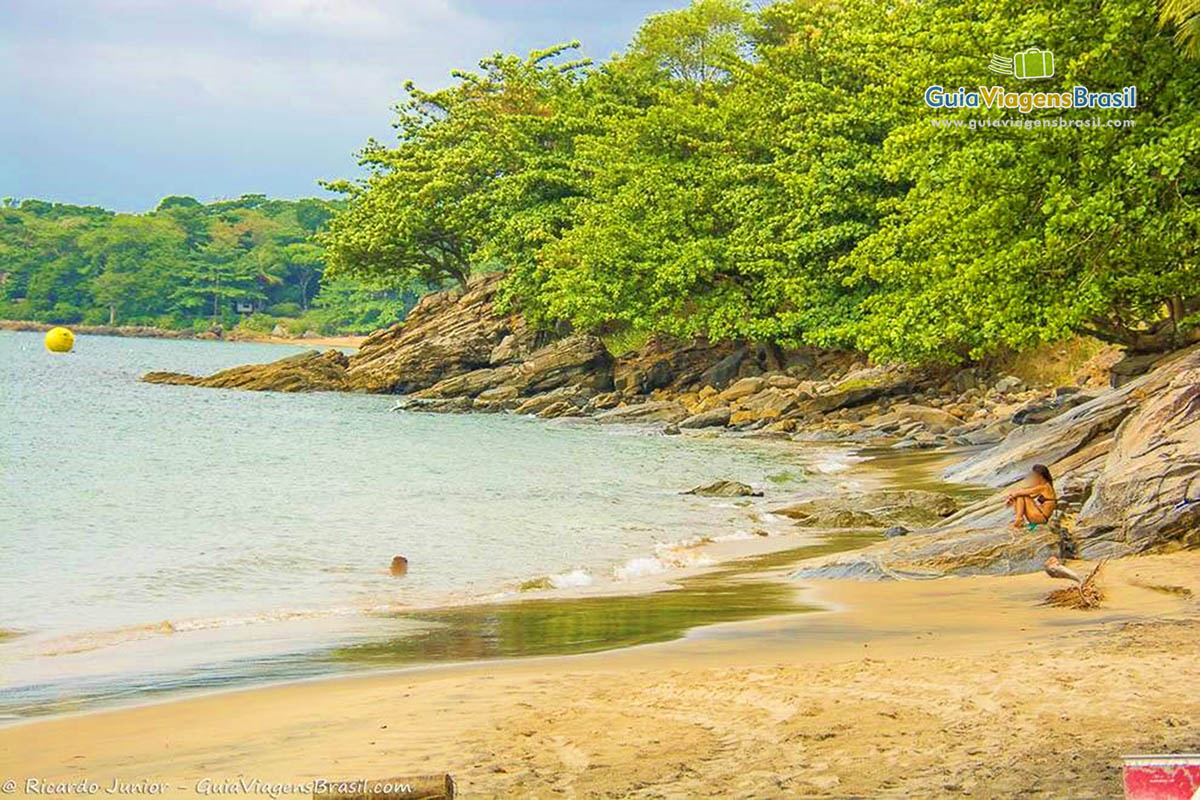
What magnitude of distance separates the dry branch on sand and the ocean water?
5869 mm

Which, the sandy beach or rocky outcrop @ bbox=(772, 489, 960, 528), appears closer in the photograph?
the sandy beach

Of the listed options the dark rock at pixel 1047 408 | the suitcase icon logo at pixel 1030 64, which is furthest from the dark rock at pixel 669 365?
the suitcase icon logo at pixel 1030 64

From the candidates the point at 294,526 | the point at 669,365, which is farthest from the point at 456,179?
the point at 294,526

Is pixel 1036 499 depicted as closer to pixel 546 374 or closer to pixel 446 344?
pixel 546 374

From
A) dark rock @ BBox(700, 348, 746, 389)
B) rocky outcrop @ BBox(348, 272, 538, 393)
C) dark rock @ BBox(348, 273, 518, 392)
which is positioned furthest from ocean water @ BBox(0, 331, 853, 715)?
dark rock @ BBox(348, 273, 518, 392)

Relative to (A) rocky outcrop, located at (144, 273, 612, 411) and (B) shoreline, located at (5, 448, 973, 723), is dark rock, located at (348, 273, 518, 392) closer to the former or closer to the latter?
(A) rocky outcrop, located at (144, 273, 612, 411)

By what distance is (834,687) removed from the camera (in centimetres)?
812

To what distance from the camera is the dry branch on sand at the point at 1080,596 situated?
10.5m

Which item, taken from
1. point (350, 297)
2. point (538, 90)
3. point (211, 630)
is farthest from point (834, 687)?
point (350, 297)

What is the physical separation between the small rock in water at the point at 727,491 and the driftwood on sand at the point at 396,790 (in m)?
18.6

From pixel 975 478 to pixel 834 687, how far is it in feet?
49.3

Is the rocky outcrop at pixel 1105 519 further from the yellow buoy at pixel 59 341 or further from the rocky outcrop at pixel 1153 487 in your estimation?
the yellow buoy at pixel 59 341

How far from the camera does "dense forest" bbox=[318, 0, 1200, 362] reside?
20891 mm

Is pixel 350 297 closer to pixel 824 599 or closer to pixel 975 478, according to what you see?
pixel 975 478
